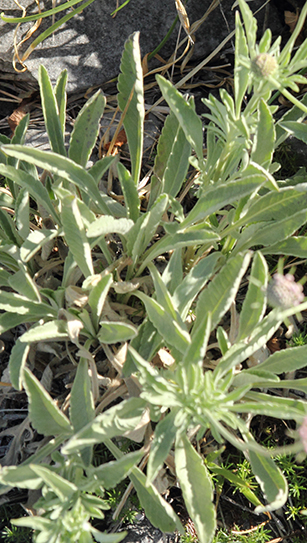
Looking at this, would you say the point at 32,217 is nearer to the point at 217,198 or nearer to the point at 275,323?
the point at 217,198

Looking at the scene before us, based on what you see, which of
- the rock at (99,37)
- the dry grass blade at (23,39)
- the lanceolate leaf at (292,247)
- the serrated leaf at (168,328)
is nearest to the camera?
the serrated leaf at (168,328)

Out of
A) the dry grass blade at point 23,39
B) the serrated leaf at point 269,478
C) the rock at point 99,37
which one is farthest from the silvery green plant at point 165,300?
the rock at point 99,37

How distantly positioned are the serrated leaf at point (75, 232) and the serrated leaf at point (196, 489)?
68 centimetres

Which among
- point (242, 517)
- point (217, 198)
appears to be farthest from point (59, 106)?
point (242, 517)

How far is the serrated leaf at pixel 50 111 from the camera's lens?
1.79 meters

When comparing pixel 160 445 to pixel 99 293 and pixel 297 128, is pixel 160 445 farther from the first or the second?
pixel 297 128

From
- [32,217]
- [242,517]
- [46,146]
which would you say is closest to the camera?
[242,517]

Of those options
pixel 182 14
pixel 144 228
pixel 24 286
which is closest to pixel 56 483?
pixel 24 286

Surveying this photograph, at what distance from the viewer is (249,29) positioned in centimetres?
137

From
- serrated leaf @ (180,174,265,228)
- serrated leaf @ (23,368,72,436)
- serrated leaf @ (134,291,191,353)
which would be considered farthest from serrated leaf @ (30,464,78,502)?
serrated leaf @ (180,174,265,228)

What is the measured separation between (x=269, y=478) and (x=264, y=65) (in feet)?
4.26

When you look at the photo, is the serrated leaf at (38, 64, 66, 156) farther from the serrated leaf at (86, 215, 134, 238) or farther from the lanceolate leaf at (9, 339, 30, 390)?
the lanceolate leaf at (9, 339, 30, 390)

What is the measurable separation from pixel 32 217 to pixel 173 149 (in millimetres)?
793

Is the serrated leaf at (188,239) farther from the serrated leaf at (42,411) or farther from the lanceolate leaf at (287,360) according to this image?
the serrated leaf at (42,411)
